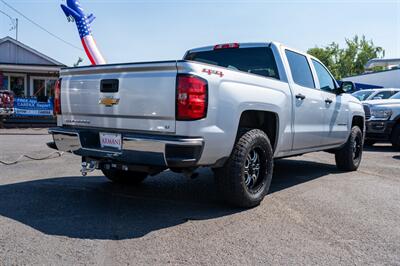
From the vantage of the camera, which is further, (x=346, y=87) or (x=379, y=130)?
(x=379, y=130)

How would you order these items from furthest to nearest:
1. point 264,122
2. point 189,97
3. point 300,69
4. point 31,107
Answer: point 31,107, point 300,69, point 264,122, point 189,97

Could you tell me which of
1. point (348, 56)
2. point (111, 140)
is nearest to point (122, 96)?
point (111, 140)

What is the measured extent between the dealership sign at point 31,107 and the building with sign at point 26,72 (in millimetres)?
5032

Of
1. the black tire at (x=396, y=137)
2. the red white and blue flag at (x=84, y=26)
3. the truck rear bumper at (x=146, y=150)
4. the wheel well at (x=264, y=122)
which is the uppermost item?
the red white and blue flag at (x=84, y=26)

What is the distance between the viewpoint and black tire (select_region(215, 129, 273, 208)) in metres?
4.43

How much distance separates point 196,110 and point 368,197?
299cm

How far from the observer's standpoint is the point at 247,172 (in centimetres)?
478

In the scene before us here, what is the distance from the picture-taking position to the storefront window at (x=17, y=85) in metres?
25.9

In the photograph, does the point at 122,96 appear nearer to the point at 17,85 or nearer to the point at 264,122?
the point at 264,122

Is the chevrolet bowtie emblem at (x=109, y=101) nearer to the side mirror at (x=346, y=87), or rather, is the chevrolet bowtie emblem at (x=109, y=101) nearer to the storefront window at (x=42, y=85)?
the side mirror at (x=346, y=87)

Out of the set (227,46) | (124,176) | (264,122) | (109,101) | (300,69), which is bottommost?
(124,176)

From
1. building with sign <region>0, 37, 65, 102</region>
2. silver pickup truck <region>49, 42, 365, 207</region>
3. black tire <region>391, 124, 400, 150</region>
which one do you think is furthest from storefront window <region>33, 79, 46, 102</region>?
silver pickup truck <region>49, 42, 365, 207</region>

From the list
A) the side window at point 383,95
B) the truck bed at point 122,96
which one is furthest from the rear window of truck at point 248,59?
the side window at point 383,95

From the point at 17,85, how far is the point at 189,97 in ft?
81.9
